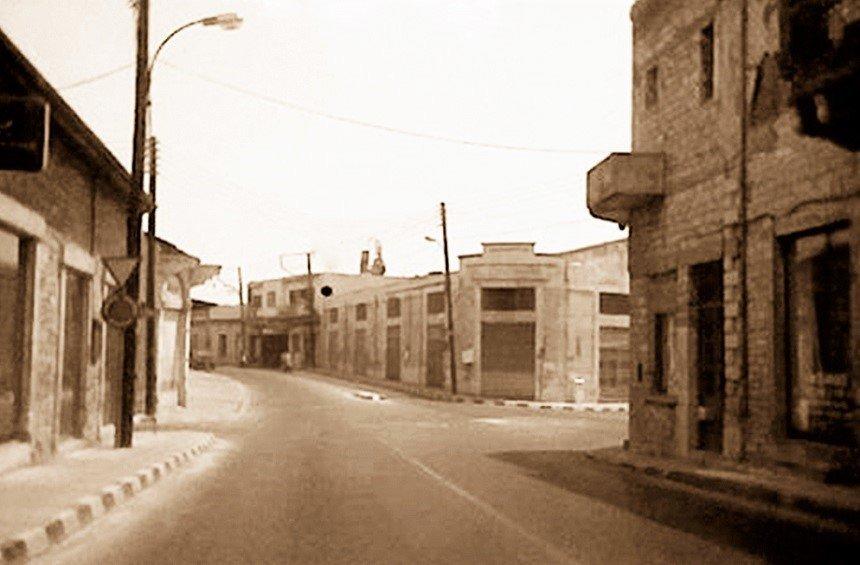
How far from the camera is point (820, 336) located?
13531 mm

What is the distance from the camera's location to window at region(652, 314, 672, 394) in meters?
18.9

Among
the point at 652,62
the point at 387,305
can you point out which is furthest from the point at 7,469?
the point at 387,305

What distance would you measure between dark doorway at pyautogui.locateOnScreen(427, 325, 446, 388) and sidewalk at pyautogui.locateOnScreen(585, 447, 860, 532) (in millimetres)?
36402

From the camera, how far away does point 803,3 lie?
11.2m

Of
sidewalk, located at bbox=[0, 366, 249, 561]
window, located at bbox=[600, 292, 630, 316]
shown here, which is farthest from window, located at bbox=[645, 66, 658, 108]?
window, located at bbox=[600, 292, 630, 316]

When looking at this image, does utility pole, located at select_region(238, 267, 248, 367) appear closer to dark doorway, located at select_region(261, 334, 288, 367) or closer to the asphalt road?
dark doorway, located at select_region(261, 334, 288, 367)

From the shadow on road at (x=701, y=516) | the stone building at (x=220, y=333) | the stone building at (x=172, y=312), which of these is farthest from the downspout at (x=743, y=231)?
the stone building at (x=220, y=333)

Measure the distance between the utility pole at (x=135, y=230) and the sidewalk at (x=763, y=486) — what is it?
874cm

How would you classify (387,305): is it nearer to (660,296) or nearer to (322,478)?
(660,296)

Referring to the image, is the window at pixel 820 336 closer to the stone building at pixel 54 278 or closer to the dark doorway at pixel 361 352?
the stone building at pixel 54 278

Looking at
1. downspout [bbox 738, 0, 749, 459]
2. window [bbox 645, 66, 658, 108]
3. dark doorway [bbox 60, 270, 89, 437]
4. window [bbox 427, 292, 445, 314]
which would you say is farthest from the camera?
window [bbox 427, 292, 445, 314]

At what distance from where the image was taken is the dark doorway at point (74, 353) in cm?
1709

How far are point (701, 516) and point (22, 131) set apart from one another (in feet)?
25.9

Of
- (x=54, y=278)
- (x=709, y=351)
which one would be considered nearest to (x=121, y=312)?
(x=54, y=278)
